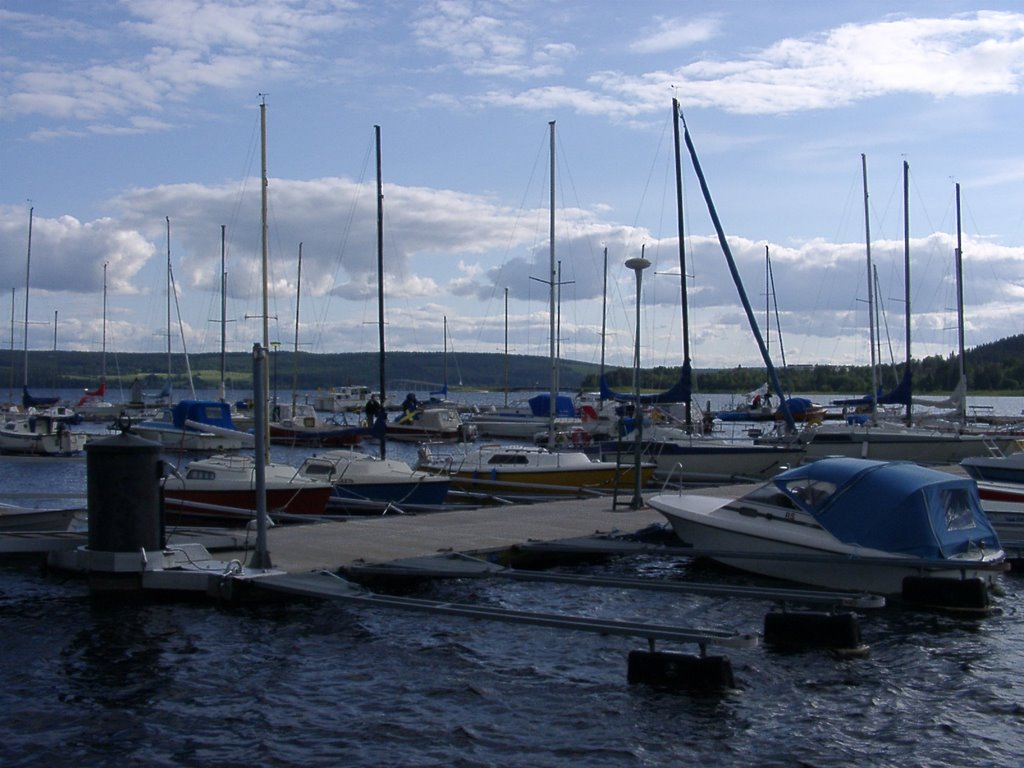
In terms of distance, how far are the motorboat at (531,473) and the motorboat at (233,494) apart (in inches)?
252

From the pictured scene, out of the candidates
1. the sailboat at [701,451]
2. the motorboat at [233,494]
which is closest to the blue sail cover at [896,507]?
the motorboat at [233,494]

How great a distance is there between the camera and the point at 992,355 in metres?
174

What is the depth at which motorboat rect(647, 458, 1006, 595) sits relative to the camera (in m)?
16.8

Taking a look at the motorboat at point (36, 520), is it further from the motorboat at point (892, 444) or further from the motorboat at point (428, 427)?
the motorboat at point (428, 427)

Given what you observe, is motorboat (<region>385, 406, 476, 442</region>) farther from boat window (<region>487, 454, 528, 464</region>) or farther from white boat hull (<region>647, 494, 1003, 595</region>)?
white boat hull (<region>647, 494, 1003, 595</region>)

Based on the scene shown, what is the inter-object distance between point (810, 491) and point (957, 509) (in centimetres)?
226

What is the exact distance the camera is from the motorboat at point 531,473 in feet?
99.9

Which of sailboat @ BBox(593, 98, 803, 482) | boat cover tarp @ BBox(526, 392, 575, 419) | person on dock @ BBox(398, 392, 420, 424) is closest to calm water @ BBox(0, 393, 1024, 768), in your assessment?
sailboat @ BBox(593, 98, 803, 482)

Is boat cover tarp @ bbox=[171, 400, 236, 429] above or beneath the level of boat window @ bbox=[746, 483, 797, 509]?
above

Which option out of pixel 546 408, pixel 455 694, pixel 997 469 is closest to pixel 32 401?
pixel 546 408

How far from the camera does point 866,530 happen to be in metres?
17.1

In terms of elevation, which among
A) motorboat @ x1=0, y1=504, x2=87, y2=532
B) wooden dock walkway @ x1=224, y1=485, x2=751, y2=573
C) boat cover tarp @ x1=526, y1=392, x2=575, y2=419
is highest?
boat cover tarp @ x1=526, y1=392, x2=575, y2=419

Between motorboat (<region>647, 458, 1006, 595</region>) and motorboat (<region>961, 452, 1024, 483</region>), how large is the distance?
9.94 meters

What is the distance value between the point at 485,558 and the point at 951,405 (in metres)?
43.5
